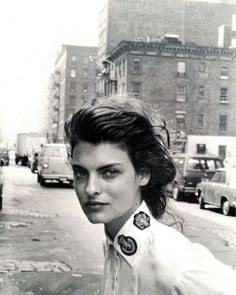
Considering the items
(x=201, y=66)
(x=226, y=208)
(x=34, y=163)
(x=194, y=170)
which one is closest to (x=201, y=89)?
(x=201, y=66)

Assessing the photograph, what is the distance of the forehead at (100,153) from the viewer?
0.74 metres

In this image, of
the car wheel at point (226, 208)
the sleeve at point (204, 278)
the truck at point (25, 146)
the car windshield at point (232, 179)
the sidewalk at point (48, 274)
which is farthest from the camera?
the truck at point (25, 146)

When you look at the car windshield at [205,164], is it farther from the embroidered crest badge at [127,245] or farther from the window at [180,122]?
the embroidered crest badge at [127,245]

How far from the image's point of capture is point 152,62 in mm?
7098

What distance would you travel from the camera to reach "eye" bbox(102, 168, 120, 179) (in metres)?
0.75

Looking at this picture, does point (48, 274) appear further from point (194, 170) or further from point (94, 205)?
point (194, 170)

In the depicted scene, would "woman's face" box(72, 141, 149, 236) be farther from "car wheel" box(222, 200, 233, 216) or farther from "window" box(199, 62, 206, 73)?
"car wheel" box(222, 200, 233, 216)

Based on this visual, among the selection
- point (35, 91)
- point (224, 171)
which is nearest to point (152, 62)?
point (224, 171)

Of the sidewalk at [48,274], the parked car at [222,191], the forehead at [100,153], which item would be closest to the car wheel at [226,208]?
the parked car at [222,191]

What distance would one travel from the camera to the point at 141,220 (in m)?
0.74

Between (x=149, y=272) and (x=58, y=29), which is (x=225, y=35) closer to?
(x=58, y=29)

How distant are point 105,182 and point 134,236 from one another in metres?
0.09

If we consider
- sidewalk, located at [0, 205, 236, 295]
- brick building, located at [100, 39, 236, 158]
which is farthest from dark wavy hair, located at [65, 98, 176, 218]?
sidewalk, located at [0, 205, 236, 295]

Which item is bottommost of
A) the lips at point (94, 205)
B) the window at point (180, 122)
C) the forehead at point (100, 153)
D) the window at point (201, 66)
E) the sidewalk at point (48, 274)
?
the sidewalk at point (48, 274)
